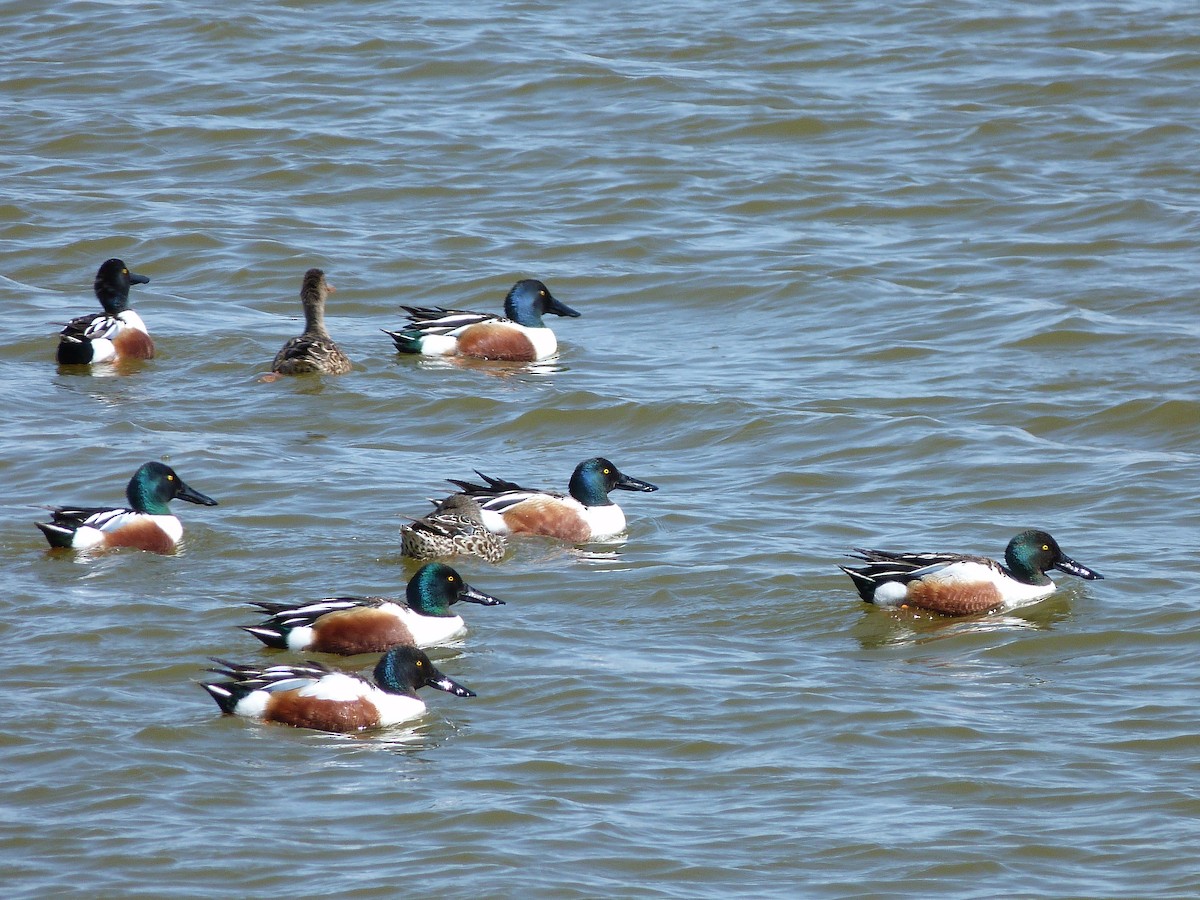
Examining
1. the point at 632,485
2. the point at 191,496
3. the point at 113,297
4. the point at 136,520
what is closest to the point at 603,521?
the point at 632,485

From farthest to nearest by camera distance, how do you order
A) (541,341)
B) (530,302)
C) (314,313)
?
(530,302) → (541,341) → (314,313)

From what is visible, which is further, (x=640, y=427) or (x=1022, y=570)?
(x=640, y=427)

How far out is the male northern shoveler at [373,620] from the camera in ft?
28.2

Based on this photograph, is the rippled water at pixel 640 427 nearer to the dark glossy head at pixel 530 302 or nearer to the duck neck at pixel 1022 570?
the duck neck at pixel 1022 570

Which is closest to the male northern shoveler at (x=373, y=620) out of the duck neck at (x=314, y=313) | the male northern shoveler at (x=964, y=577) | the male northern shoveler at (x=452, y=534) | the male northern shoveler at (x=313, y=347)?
the male northern shoveler at (x=452, y=534)

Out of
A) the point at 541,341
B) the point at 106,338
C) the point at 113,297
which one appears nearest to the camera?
the point at 106,338

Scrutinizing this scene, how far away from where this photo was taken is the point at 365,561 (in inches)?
395

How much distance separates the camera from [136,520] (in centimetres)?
1010

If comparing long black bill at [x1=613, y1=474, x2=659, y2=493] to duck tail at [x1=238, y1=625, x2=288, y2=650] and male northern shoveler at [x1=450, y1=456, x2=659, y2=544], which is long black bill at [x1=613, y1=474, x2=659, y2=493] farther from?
duck tail at [x1=238, y1=625, x2=288, y2=650]

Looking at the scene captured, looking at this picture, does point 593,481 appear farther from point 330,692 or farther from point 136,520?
point 330,692

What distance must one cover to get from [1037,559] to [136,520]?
475 centimetres

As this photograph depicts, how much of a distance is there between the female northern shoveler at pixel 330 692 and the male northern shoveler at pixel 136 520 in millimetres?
2110

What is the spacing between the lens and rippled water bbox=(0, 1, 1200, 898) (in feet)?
23.1

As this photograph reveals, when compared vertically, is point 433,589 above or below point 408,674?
above
